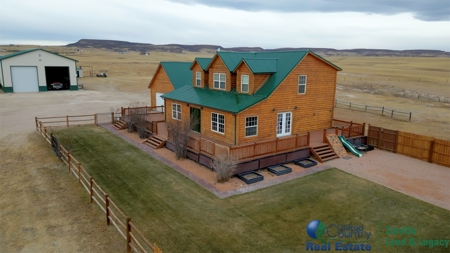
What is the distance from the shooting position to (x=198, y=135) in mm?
22641

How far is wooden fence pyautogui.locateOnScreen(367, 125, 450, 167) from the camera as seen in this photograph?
62.4ft

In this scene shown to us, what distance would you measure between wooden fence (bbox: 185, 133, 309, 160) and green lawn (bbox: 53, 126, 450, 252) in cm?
224

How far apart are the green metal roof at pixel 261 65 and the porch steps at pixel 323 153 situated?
240 inches

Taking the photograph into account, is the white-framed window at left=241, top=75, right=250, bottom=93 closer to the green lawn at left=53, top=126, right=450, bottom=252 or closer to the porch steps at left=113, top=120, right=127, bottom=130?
the green lawn at left=53, top=126, right=450, bottom=252

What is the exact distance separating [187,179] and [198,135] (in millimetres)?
6703

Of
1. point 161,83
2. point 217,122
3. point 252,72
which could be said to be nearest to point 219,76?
point 252,72

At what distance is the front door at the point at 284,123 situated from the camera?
21.7 meters

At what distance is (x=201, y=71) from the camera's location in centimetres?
2564

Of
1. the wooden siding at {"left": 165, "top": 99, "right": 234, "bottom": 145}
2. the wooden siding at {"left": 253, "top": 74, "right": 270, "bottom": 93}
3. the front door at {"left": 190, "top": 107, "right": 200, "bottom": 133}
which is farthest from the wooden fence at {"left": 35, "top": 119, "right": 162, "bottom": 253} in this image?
the wooden siding at {"left": 253, "top": 74, "right": 270, "bottom": 93}

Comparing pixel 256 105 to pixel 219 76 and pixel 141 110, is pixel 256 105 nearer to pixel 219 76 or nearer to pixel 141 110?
pixel 219 76

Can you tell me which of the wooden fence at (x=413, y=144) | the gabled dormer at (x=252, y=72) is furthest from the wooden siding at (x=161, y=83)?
the wooden fence at (x=413, y=144)

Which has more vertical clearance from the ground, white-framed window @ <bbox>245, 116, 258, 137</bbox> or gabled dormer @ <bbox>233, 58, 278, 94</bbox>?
gabled dormer @ <bbox>233, 58, 278, 94</bbox>

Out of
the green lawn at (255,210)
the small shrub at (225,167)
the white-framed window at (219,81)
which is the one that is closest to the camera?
the green lawn at (255,210)

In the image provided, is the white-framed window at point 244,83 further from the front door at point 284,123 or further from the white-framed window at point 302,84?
the white-framed window at point 302,84
